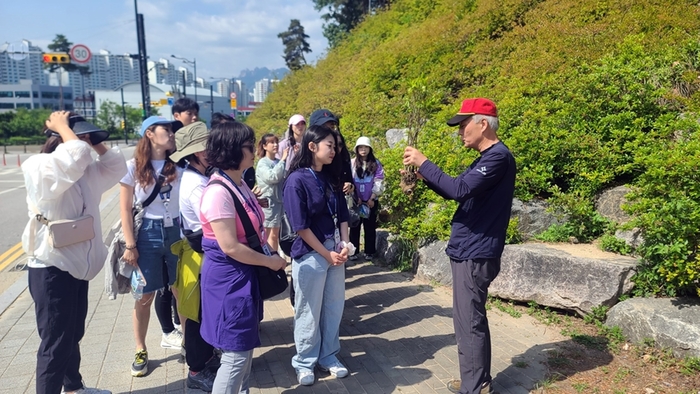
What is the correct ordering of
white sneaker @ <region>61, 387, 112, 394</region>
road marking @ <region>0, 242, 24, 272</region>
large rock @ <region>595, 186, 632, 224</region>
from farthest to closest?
1. road marking @ <region>0, 242, 24, 272</region>
2. large rock @ <region>595, 186, 632, 224</region>
3. white sneaker @ <region>61, 387, 112, 394</region>

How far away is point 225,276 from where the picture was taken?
2.59 meters

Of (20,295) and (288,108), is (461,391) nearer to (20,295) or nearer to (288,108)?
(20,295)

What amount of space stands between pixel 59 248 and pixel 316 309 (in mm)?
1684

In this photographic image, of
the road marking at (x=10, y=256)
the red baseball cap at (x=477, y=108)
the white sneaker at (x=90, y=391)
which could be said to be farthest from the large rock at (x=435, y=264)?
the road marking at (x=10, y=256)

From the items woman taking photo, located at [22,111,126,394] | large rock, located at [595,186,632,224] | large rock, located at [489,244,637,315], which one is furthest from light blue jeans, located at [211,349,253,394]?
large rock, located at [595,186,632,224]

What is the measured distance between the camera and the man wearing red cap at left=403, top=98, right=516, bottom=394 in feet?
9.36

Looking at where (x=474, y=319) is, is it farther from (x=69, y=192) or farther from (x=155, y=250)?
(x=69, y=192)

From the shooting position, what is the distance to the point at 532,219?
500 centimetres

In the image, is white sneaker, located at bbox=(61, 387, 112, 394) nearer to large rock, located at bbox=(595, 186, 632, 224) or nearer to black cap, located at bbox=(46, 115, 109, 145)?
black cap, located at bbox=(46, 115, 109, 145)

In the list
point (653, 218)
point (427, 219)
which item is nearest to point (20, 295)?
point (427, 219)

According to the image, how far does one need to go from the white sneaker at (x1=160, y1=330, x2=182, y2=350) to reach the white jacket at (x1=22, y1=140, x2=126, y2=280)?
4.05 feet

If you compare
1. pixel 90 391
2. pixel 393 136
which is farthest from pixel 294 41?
pixel 90 391

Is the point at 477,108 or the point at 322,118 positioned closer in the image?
the point at 477,108

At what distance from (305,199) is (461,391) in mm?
1665
